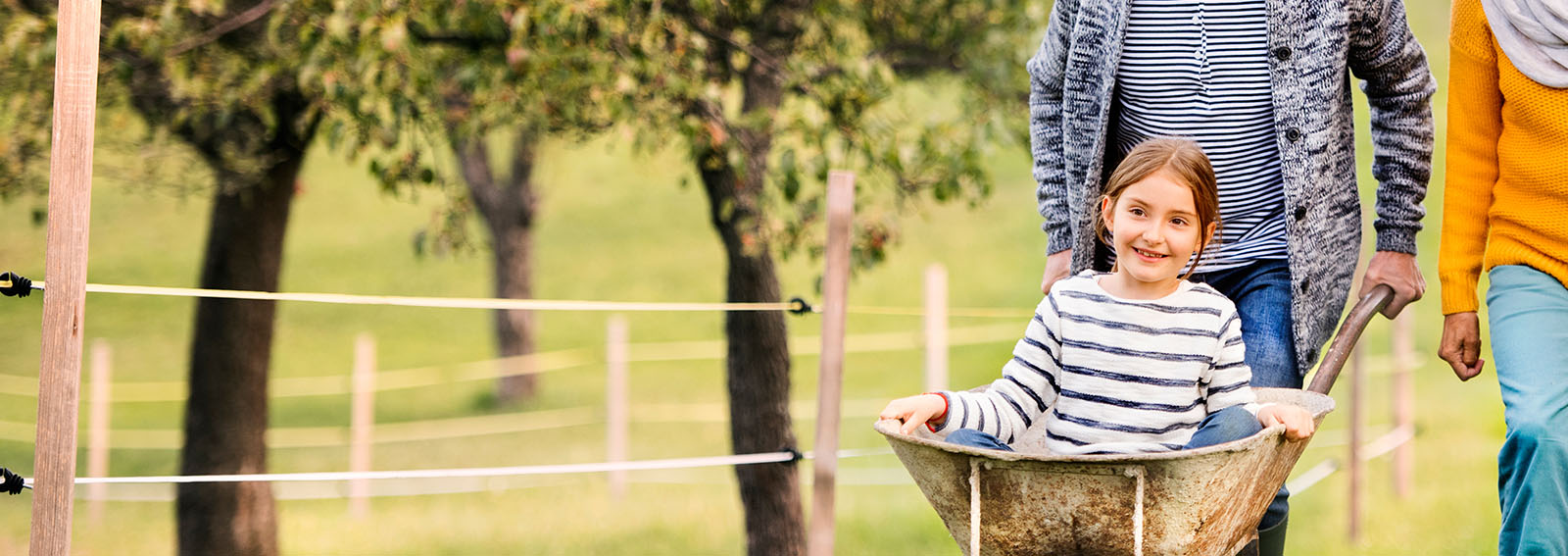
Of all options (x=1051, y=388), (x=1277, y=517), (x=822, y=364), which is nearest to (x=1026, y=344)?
(x=1051, y=388)

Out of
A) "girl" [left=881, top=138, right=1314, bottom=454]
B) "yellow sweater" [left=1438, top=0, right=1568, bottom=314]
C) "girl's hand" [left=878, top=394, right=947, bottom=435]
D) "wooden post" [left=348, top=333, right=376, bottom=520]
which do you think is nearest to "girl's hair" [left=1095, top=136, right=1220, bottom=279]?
"girl" [left=881, top=138, right=1314, bottom=454]

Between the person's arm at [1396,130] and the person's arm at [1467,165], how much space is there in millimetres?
56

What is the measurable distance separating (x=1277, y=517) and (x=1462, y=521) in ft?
14.9

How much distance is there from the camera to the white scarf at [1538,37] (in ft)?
8.21

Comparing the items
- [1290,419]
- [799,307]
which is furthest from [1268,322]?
[799,307]

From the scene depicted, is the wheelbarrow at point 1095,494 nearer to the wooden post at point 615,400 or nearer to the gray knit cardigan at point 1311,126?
the gray knit cardigan at point 1311,126

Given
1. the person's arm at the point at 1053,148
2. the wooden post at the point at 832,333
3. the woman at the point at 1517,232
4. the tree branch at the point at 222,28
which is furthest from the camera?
the tree branch at the point at 222,28

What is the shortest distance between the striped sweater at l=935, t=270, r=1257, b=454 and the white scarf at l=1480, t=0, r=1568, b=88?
734 mm

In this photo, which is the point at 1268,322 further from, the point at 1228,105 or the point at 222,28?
the point at 222,28

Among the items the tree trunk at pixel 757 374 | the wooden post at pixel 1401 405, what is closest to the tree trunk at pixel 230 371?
the tree trunk at pixel 757 374

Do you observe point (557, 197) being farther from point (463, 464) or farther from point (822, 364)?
point (822, 364)

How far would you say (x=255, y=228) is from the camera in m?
6.17

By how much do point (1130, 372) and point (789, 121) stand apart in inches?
99.7

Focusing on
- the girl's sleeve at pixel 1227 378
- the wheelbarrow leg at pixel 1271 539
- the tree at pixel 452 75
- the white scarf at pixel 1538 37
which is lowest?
the wheelbarrow leg at pixel 1271 539
